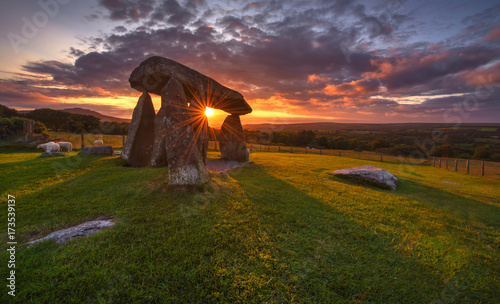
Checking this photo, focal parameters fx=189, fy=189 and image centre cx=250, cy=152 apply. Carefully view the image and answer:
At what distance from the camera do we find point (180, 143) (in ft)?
19.9

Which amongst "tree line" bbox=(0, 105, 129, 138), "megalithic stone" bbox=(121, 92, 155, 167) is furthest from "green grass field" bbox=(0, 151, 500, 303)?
"tree line" bbox=(0, 105, 129, 138)

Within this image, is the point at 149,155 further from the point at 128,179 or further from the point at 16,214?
the point at 16,214

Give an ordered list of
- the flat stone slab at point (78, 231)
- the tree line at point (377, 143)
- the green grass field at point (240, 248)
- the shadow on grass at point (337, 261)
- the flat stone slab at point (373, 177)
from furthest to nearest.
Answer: the tree line at point (377, 143) < the flat stone slab at point (373, 177) < the flat stone slab at point (78, 231) < the shadow on grass at point (337, 261) < the green grass field at point (240, 248)

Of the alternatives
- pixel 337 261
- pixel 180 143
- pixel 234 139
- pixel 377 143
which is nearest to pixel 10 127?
pixel 234 139

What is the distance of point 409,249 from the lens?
3.88 m

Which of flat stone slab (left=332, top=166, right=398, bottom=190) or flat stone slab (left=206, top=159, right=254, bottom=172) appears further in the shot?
flat stone slab (left=206, top=159, right=254, bottom=172)

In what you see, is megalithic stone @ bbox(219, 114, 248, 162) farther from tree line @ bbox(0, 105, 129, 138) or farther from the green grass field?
tree line @ bbox(0, 105, 129, 138)

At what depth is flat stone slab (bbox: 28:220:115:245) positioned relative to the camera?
3411 mm

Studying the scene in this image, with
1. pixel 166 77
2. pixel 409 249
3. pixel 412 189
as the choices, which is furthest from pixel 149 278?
pixel 412 189

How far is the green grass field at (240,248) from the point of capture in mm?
2633

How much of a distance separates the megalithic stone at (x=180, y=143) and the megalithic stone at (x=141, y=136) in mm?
3743

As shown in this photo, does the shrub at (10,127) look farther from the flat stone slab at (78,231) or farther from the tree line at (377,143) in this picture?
the tree line at (377,143)

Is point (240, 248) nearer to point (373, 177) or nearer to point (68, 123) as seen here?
point (373, 177)

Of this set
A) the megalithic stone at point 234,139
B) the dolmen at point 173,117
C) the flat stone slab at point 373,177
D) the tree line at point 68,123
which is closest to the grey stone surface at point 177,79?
the dolmen at point 173,117
